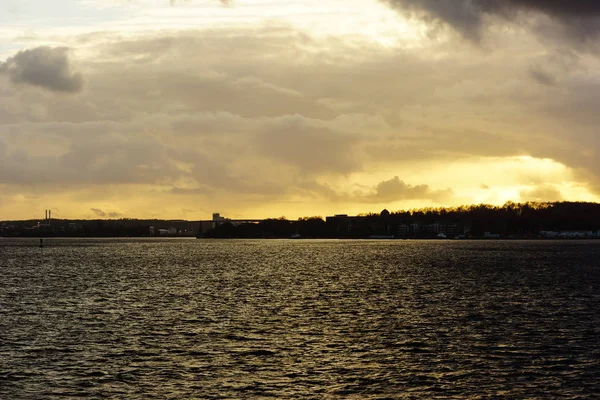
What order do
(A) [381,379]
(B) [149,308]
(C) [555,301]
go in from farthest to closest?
(C) [555,301], (B) [149,308], (A) [381,379]

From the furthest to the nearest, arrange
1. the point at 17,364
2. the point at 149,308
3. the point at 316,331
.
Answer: the point at 149,308 < the point at 316,331 < the point at 17,364

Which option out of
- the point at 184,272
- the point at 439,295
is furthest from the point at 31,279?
the point at 439,295

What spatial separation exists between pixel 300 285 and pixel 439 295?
77.7ft

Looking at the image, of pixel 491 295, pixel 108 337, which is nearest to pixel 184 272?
pixel 491 295

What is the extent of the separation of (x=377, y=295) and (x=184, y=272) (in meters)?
59.1

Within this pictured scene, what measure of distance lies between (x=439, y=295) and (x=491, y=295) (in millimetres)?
6593

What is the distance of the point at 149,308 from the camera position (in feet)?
243

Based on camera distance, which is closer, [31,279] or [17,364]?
[17,364]

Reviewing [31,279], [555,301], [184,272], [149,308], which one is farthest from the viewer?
[184,272]

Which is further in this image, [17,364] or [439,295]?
[439,295]

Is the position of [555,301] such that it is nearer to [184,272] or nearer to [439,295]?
[439,295]

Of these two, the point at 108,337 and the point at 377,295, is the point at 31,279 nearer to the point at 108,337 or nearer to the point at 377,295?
the point at 377,295

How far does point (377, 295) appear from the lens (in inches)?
3551

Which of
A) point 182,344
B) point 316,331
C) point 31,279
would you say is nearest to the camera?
point 182,344
